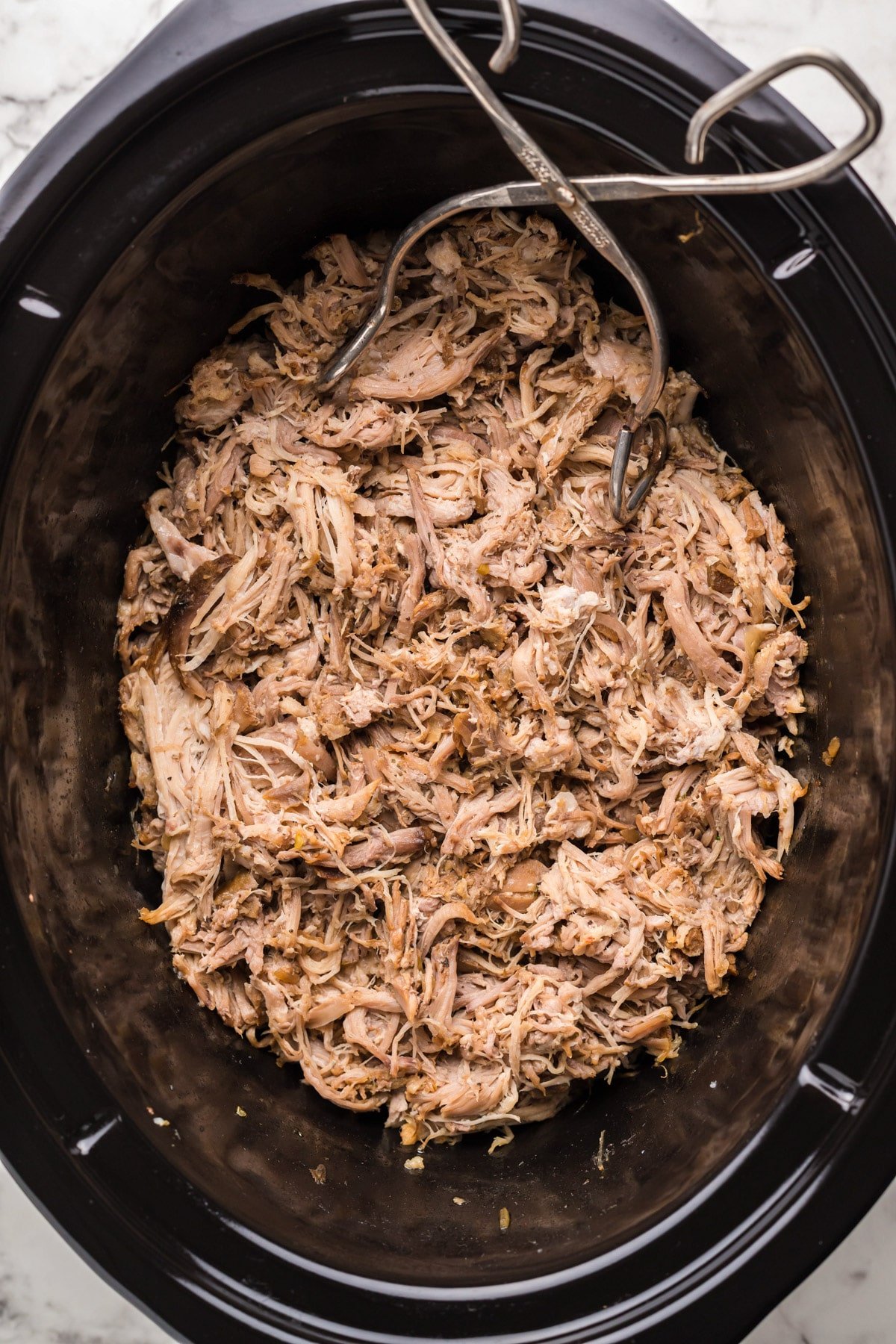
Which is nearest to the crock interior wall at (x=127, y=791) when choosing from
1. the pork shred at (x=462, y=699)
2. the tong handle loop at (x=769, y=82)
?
the pork shred at (x=462, y=699)

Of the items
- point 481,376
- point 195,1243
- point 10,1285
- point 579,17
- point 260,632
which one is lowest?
point 10,1285

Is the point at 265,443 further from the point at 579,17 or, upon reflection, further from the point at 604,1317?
the point at 604,1317

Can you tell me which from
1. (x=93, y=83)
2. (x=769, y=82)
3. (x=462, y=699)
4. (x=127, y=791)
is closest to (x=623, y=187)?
(x=769, y=82)

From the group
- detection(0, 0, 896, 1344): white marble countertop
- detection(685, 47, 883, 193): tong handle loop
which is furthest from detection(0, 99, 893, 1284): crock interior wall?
detection(0, 0, 896, 1344): white marble countertop

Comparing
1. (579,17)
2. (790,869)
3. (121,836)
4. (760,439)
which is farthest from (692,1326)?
(579,17)

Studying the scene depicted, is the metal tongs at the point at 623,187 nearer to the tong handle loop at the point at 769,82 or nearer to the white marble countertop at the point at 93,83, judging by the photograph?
the tong handle loop at the point at 769,82

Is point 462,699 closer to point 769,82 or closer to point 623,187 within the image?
point 623,187
